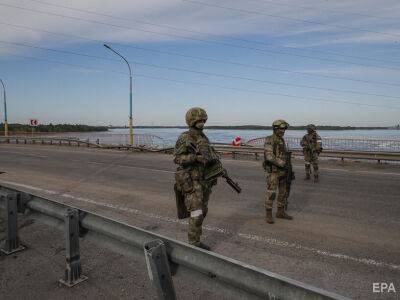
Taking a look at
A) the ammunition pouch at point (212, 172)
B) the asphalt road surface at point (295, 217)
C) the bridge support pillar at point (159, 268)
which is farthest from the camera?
the ammunition pouch at point (212, 172)

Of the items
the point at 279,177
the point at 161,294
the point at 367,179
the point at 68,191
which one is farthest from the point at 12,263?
the point at 367,179

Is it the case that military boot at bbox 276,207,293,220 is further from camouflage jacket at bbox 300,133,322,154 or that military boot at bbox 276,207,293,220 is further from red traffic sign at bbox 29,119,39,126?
red traffic sign at bbox 29,119,39,126

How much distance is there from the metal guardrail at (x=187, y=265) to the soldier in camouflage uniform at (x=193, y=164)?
1.38 meters

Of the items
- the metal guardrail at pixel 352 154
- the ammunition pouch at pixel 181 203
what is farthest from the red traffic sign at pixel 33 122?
the ammunition pouch at pixel 181 203

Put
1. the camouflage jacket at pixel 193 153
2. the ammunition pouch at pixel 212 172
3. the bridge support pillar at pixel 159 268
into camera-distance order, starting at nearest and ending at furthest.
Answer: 1. the bridge support pillar at pixel 159 268
2. the camouflage jacket at pixel 193 153
3. the ammunition pouch at pixel 212 172

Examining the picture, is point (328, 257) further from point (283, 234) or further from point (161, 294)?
point (161, 294)

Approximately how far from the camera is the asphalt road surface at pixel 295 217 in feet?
14.8

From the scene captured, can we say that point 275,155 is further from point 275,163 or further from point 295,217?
point 295,217

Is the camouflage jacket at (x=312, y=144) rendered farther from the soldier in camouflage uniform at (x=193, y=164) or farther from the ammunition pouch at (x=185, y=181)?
the ammunition pouch at (x=185, y=181)

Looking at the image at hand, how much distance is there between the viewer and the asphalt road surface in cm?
451

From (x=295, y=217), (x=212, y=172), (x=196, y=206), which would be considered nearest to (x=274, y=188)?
(x=295, y=217)

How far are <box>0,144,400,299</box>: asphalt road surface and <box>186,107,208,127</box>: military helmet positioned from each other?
187 centimetres

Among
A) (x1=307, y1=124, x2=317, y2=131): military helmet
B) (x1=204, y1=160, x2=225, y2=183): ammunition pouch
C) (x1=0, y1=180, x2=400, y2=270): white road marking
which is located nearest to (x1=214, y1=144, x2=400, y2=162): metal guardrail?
(x1=307, y1=124, x2=317, y2=131): military helmet

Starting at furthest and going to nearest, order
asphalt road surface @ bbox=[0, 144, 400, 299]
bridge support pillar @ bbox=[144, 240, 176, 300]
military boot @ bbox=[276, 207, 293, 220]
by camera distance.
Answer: military boot @ bbox=[276, 207, 293, 220] → asphalt road surface @ bbox=[0, 144, 400, 299] → bridge support pillar @ bbox=[144, 240, 176, 300]
